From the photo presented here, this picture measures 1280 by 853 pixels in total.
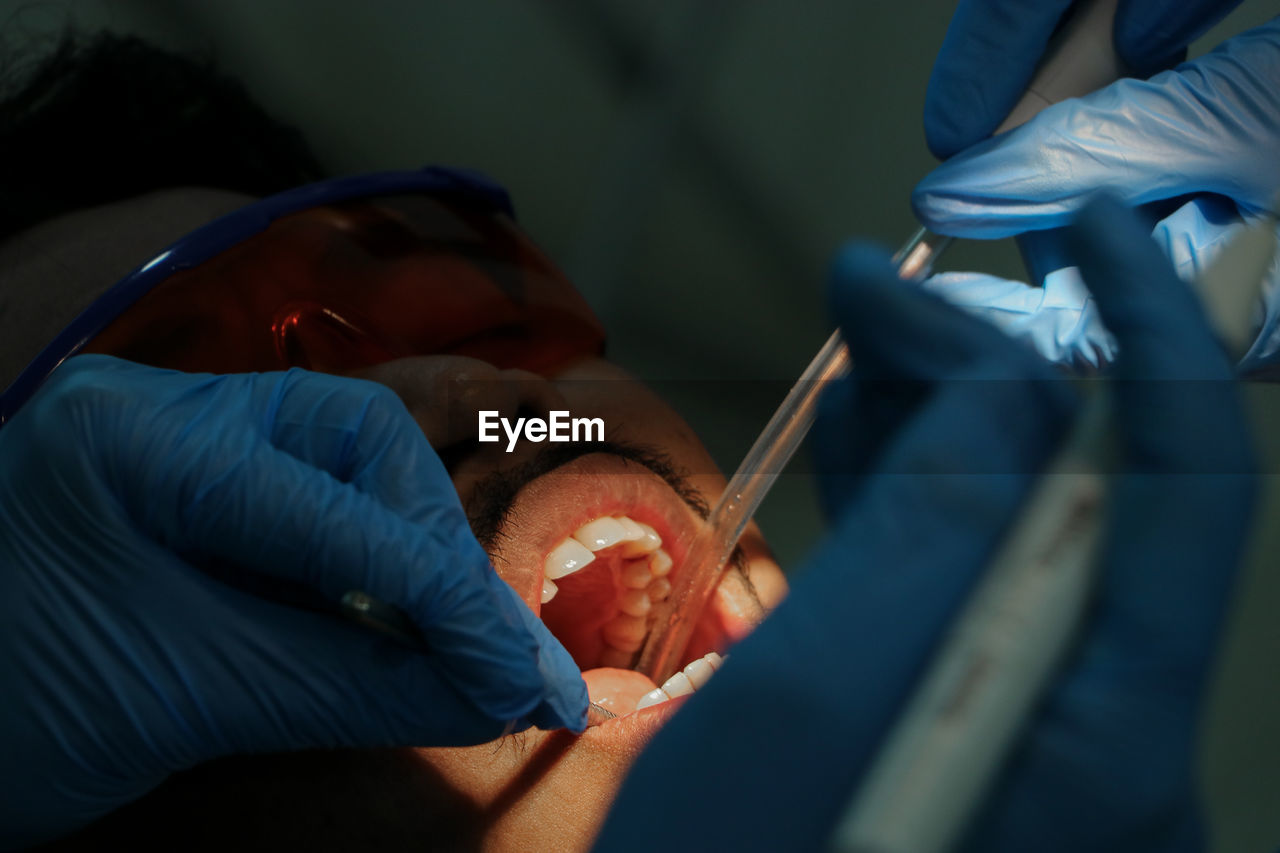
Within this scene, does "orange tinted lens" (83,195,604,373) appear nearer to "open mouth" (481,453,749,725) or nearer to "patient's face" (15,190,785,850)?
"patient's face" (15,190,785,850)

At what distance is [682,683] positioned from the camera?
113cm

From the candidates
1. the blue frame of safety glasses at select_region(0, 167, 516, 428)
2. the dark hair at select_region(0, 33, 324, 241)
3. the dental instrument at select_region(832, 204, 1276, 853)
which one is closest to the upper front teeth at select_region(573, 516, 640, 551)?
the blue frame of safety glasses at select_region(0, 167, 516, 428)

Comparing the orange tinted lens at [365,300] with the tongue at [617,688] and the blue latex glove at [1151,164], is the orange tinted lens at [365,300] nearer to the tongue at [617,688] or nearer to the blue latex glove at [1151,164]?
the tongue at [617,688]

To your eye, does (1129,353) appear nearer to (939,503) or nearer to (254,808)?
(939,503)

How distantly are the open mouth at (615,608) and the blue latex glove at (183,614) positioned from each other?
33 centimetres

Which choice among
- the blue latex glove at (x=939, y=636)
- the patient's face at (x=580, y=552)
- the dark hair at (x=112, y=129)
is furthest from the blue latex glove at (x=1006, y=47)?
the dark hair at (x=112, y=129)

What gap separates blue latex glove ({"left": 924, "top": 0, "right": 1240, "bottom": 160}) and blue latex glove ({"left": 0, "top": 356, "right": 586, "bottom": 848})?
2.91 feet

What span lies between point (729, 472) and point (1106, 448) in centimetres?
143

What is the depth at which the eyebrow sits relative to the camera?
107 cm

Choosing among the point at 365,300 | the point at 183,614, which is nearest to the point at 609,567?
the point at 365,300

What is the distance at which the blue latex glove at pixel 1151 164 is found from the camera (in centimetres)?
106

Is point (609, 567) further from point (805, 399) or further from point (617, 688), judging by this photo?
point (805, 399)

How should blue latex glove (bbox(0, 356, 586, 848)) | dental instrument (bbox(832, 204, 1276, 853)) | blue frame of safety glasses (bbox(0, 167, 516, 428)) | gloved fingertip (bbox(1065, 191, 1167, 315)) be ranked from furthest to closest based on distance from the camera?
1. blue frame of safety glasses (bbox(0, 167, 516, 428))
2. blue latex glove (bbox(0, 356, 586, 848))
3. gloved fingertip (bbox(1065, 191, 1167, 315))
4. dental instrument (bbox(832, 204, 1276, 853))

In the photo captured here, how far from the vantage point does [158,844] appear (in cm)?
83
